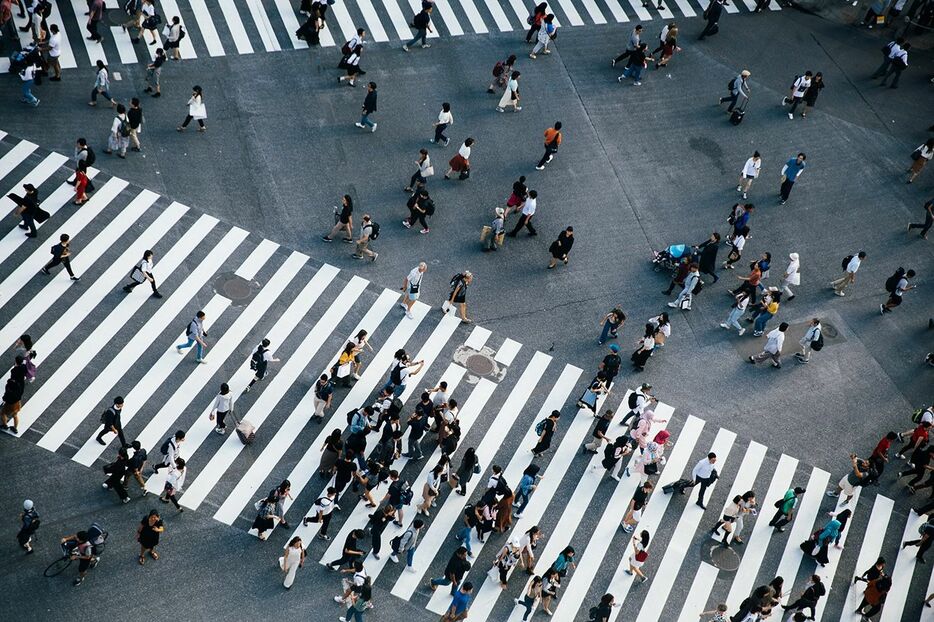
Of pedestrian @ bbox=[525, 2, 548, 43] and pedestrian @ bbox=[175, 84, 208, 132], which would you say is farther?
pedestrian @ bbox=[525, 2, 548, 43]

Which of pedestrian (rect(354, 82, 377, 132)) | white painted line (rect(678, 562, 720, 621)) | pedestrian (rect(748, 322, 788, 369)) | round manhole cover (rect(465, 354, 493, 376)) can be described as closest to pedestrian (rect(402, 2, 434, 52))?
pedestrian (rect(354, 82, 377, 132))

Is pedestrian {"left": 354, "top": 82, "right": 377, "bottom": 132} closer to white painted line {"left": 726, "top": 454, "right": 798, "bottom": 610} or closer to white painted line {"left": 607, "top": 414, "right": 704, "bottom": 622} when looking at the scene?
white painted line {"left": 607, "top": 414, "right": 704, "bottom": 622}

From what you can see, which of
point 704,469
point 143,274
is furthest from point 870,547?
point 143,274

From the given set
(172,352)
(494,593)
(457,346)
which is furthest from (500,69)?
(494,593)

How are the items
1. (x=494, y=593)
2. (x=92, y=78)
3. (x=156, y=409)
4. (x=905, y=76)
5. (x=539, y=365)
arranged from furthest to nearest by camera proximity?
(x=905, y=76)
(x=92, y=78)
(x=539, y=365)
(x=156, y=409)
(x=494, y=593)

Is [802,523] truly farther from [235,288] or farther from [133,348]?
[133,348]

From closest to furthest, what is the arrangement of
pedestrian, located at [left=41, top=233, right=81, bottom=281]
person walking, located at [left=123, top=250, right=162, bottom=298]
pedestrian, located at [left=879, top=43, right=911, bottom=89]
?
1. pedestrian, located at [left=41, top=233, right=81, bottom=281]
2. person walking, located at [left=123, top=250, right=162, bottom=298]
3. pedestrian, located at [left=879, top=43, right=911, bottom=89]

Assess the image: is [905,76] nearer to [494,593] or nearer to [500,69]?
[500,69]
